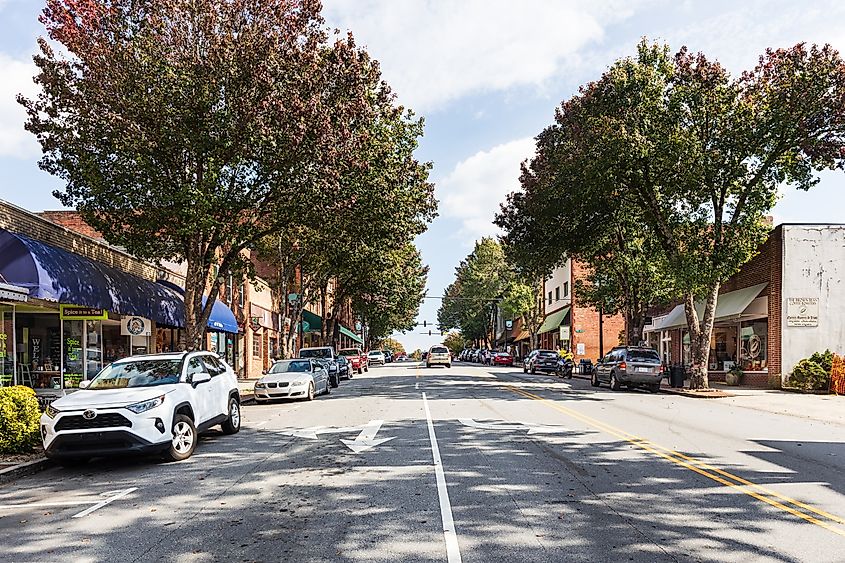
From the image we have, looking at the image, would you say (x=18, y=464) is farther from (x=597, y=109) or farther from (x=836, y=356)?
(x=836, y=356)

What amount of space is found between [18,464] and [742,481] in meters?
10.2

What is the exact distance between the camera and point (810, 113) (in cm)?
2372

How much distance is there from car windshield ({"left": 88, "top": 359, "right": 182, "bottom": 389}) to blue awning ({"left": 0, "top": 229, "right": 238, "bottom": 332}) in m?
4.30

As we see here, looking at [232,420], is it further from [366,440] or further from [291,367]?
[291,367]

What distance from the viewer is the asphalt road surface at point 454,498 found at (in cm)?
648

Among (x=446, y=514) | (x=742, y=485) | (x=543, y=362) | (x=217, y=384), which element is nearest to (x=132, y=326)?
(x=217, y=384)

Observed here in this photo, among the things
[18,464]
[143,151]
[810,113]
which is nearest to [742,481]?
[18,464]

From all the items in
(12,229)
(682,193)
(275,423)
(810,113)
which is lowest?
(275,423)

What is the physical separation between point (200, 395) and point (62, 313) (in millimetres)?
8546

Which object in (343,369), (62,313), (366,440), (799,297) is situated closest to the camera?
(366,440)

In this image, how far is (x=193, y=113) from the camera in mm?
19047

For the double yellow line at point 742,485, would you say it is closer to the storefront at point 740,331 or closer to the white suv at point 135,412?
the white suv at point 135,412

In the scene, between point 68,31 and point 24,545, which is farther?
point 68,31

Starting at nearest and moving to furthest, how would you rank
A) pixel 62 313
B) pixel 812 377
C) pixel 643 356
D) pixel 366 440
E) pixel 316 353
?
1. pixel 366 440
2. pixel 62 313
3. pixel 812 377
4. pixel 643 356
5. pixel 316 353
